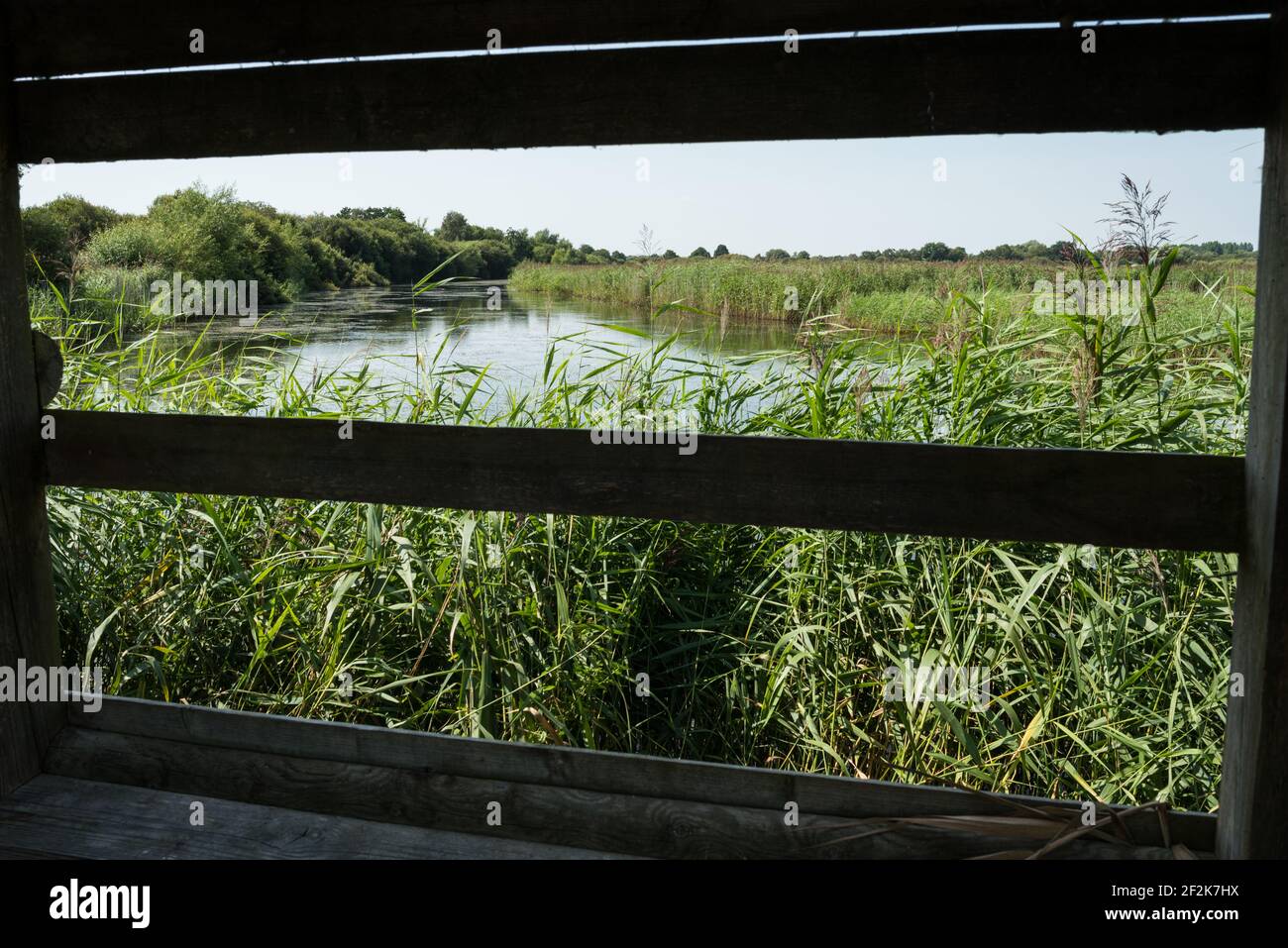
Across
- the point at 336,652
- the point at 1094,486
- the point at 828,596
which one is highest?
the point at 1094,486

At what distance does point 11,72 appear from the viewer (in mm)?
1948

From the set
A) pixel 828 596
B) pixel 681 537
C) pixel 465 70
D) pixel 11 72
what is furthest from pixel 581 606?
pixel 11 72

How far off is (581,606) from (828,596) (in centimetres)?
72

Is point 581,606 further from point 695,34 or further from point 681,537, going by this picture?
point 695,34

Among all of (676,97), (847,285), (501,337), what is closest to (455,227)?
(501,337)

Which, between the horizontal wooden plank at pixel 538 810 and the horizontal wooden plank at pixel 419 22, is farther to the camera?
the horizontal wooden plank at pixel 538 810

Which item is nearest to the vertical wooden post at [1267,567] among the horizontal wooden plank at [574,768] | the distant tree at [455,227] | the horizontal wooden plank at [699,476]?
the horizontal wooden plank at [699,476]

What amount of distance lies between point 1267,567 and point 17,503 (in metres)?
2.36

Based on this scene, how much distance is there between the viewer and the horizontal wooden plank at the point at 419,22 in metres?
1.50

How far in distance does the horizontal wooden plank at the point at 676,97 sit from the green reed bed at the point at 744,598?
3.90 feet

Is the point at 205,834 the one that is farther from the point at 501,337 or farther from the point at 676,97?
the point at 501,337

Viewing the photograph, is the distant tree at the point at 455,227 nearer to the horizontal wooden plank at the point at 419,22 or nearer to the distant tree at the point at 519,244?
the distant tree at the point at 519,244

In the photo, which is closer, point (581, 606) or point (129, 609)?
point (581, 606)
